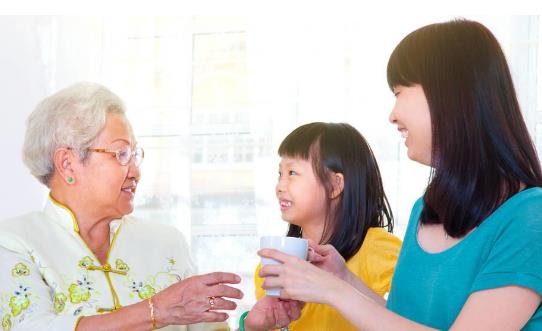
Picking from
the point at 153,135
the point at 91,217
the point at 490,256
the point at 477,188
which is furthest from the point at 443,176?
the point at 153,135

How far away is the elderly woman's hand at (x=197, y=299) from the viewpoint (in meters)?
1.55

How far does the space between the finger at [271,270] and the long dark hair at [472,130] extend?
0.32 meters

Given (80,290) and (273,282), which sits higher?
(273,282)

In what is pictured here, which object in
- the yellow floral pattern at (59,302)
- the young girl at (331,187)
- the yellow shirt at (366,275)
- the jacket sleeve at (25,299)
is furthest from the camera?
the young girl at (331,187)

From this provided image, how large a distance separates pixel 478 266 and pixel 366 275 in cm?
89

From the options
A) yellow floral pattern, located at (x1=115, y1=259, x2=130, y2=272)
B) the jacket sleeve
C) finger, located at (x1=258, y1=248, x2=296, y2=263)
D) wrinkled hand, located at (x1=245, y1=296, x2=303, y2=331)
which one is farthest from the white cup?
yellow floral pattern, located at (x1=115, y1=259, x2=130, y2=272)

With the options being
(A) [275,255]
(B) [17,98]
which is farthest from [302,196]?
(B) [17,98]

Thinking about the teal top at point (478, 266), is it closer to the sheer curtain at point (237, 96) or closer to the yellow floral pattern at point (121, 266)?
the yellow floral pattern at point (121, 266)

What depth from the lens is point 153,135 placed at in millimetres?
3236

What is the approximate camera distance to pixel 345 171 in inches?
93.5

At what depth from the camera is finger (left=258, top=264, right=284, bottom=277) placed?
1.31 m

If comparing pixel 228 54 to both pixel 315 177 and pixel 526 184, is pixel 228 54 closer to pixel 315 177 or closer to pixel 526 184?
pixel 315 177

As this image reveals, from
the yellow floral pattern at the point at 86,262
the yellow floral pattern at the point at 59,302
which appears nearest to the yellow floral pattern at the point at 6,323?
the yellow floral pattern at the point at 59,302

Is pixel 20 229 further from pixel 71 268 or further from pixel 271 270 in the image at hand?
pixel 271 270
